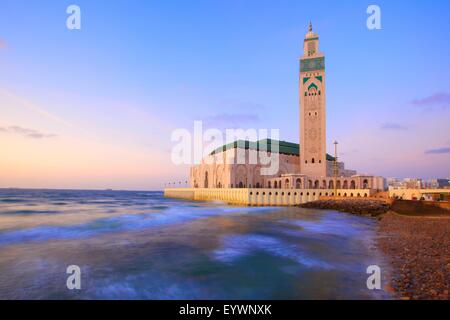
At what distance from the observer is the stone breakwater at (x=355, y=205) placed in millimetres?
37647

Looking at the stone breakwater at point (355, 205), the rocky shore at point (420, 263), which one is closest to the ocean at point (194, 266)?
the rocky shore at point (420, 263)

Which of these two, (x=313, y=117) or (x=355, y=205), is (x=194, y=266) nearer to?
(x=355, y=205)

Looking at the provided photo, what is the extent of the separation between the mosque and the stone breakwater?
932 cm

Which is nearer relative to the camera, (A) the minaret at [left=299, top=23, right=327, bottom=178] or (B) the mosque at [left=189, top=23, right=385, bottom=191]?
(B) the mosque at [left=189, top=23, right=385, bottom=191]

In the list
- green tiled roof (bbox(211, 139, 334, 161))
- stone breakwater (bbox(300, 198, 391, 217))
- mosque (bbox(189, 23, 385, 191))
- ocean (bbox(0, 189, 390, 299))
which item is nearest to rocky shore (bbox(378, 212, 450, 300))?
ocean (bbox(0, 189, 390, 299))

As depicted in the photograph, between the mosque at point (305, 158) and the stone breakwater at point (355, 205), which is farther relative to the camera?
the mosque at point (305, 158)

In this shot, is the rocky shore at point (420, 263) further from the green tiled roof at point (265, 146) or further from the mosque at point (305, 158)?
the green tiled roof at point (265, 146)

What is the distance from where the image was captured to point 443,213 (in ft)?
95.3

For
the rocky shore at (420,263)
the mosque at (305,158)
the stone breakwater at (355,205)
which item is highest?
the mosque at (305,158)

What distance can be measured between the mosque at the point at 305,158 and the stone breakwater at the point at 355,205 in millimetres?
9315

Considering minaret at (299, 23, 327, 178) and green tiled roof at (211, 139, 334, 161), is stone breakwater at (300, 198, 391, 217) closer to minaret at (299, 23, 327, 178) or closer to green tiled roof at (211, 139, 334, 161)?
minaret at (299, 23, 327, 178)

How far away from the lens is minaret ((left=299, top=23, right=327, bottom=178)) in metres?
67.0
